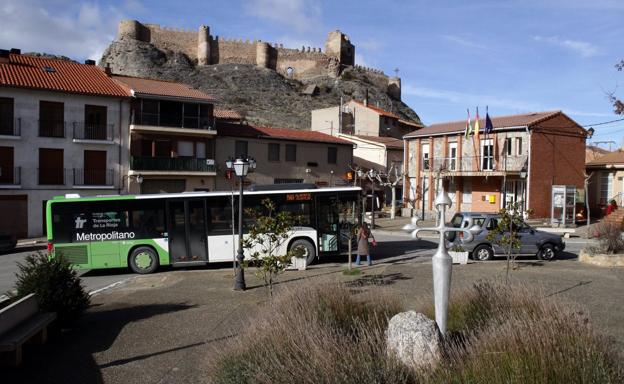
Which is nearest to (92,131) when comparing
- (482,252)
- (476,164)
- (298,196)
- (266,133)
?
(266,133)

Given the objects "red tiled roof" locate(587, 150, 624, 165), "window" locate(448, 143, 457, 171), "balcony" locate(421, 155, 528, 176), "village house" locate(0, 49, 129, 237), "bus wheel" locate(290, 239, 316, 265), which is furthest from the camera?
"window" locate(448, 143, 457, 171)

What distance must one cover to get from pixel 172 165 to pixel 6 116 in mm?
10142

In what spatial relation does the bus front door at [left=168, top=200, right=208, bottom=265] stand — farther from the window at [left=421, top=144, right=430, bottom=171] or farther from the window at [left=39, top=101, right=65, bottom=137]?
the window at [left=421, top=144, right=430, bottom=171]

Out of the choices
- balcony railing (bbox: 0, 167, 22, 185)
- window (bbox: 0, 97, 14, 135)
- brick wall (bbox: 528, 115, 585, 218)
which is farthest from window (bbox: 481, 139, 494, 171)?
window (bbox: 0, 97, 14, 135)

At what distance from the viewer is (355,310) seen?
6.62 m

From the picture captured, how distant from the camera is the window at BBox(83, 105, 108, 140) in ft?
111

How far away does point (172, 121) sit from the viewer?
3669 cm

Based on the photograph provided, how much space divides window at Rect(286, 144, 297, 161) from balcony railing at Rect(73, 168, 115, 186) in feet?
43.6

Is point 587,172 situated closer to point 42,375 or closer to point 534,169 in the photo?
point 534,169

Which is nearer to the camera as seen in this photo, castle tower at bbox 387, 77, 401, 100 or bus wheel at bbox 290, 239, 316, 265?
bus wheel at bbox 290, 239, 316, 265

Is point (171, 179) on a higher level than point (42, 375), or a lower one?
higher

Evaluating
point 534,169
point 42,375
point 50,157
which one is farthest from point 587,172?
point 42,375

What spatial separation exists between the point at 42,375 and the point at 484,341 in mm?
5306

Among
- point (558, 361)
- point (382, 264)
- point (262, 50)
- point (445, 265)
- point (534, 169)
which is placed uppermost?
point (262, 50)
